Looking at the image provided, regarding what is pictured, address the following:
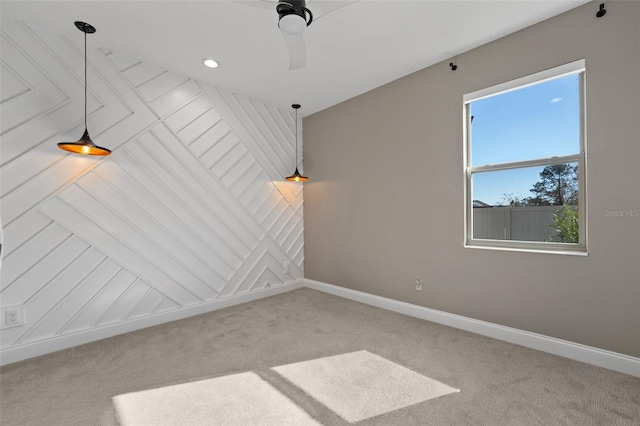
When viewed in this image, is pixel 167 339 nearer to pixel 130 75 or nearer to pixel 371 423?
pixel 371 423

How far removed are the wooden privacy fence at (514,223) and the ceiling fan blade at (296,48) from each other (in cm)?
218

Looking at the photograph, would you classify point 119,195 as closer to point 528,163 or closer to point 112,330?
point 112,330

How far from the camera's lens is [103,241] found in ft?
8.89

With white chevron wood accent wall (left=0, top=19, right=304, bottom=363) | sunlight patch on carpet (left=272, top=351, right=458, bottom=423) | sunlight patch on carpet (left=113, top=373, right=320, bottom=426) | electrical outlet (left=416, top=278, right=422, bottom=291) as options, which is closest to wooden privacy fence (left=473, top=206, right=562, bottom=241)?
electrical outlet (left=416, top=278, right=422, bottom=291)

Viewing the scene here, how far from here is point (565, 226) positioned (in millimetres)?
2387

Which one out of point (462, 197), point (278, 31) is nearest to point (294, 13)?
point (278, 31)

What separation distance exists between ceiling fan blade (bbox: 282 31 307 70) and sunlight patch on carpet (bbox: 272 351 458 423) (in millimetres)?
2263

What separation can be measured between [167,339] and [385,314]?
7.50 ft

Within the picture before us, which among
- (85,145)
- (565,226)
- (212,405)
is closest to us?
(212,405)

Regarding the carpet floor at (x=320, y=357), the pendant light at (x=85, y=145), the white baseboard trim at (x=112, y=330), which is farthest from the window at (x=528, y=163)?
the pendant light at (x=85, y=145)

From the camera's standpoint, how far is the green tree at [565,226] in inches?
91.9

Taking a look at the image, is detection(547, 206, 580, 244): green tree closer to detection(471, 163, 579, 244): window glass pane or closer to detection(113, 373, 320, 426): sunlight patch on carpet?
detection(471, 163, 579, 244): window glass pane

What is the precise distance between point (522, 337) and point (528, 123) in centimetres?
189

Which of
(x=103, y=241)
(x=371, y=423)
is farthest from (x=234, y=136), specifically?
(x=371, y=423)
